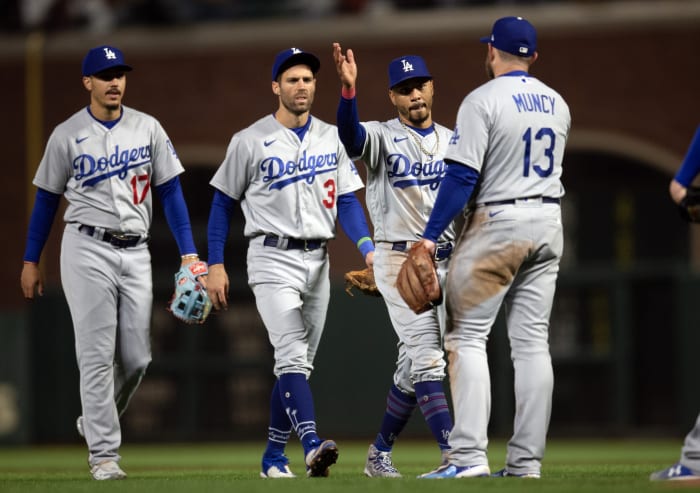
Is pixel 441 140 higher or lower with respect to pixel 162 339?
higher

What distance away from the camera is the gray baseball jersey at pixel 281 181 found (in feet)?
23.4

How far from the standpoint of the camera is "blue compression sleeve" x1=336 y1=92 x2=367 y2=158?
21.6 feet

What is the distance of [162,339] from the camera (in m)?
14.4

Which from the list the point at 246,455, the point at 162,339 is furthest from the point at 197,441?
the point at 246,455

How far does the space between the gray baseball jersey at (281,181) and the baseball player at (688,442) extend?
2.22 metres

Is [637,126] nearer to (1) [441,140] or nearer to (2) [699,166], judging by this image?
(1) [441,140]

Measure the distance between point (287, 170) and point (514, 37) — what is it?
1680mm

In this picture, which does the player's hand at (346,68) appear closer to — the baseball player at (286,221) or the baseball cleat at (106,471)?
the baseball player at (286,221)

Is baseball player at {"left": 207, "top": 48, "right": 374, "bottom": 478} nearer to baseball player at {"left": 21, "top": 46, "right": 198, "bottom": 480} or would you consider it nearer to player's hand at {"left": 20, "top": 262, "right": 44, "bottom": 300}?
baseball player at {"left": 21, "top": 46, "right": 198, "bottom": 480}

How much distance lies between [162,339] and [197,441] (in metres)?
1.23

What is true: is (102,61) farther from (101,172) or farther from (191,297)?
(191,297)

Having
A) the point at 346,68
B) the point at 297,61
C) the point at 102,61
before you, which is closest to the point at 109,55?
the point at 102,61

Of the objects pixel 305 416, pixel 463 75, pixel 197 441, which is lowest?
pixel 197 441

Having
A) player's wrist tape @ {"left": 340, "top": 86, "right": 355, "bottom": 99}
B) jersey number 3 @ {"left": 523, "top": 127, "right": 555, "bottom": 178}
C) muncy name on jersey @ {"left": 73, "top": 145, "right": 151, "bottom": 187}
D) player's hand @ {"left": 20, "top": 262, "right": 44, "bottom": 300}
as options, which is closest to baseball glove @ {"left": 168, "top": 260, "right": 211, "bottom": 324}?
muncy name on jersey @ {"left": 73, "top": 145, "right": 151, "bottom": 187}
